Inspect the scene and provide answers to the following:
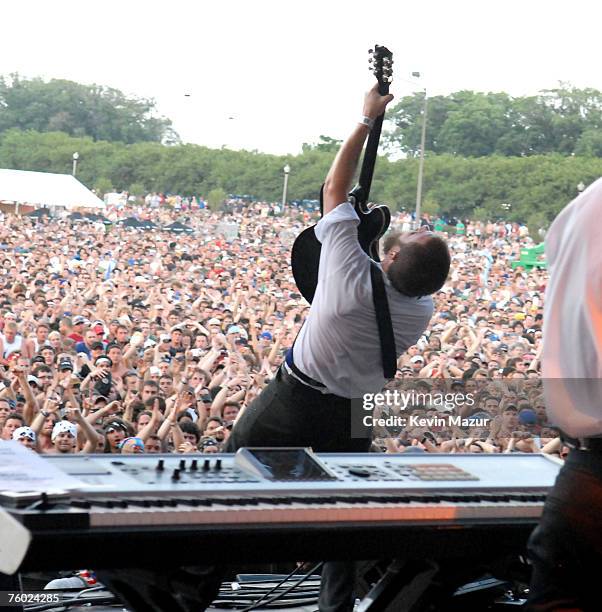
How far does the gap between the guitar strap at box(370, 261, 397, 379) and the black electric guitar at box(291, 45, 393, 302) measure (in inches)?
6.6

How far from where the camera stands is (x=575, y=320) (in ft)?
5.83

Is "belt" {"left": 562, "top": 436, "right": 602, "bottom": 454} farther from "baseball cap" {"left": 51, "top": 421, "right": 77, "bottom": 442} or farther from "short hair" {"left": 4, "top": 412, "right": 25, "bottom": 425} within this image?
"short hair" {"left": 4, "top": 412, "right": 25, "bottom": 425}

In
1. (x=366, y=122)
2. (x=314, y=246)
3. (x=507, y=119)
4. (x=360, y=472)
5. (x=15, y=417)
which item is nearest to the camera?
(x=360, y=472)

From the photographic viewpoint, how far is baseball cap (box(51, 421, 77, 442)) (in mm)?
5008

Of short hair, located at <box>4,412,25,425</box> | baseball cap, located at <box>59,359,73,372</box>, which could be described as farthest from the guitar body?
baseball cap, located at <box>59,359,73,372</box>

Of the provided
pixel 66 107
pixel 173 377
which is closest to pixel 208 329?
pixel 173 377

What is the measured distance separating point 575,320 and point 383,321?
96 centimetres

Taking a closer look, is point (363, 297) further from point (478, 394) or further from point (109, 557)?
point (478, 394)

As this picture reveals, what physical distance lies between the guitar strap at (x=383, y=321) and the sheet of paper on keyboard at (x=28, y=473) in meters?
0.93

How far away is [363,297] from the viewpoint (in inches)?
105

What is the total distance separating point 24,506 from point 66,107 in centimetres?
2852

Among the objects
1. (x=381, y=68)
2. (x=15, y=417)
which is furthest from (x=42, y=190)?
(x=381, y=68)

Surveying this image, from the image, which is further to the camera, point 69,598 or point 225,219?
point 225,219

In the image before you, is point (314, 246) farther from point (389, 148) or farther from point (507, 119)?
point (507, 119)
